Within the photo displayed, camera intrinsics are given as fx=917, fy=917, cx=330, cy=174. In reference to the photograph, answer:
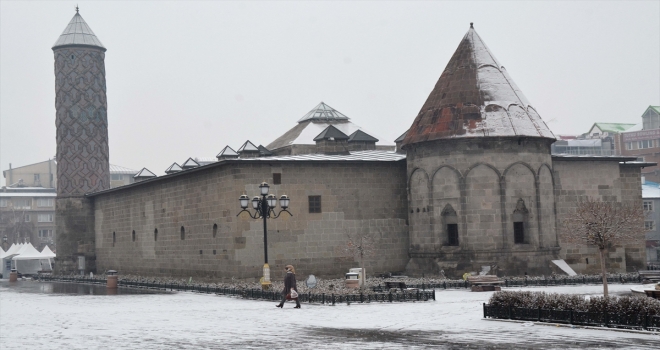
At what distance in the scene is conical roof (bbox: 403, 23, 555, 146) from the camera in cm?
3872

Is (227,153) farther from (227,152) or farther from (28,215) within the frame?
(28,215)

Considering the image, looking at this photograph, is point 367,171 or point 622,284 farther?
point 367,171

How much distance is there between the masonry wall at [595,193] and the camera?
41.8 meters

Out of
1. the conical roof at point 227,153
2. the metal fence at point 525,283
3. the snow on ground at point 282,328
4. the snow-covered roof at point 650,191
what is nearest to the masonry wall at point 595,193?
the metal fence at point 525,283

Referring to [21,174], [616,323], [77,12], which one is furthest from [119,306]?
[21,174]

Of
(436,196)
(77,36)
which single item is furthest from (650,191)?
(77,36)

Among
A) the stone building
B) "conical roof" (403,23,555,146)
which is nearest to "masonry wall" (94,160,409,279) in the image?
the stone building

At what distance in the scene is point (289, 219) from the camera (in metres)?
39.7

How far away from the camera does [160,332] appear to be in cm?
2005

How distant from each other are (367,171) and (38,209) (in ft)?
254

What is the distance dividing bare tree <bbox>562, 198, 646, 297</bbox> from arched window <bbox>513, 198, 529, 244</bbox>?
5.84 feet

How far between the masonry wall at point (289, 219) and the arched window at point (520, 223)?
17.5 ft

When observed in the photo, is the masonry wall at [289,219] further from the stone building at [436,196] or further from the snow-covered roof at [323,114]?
the snow-covered roof at [323,114]

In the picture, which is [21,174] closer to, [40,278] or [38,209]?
[38,209]
